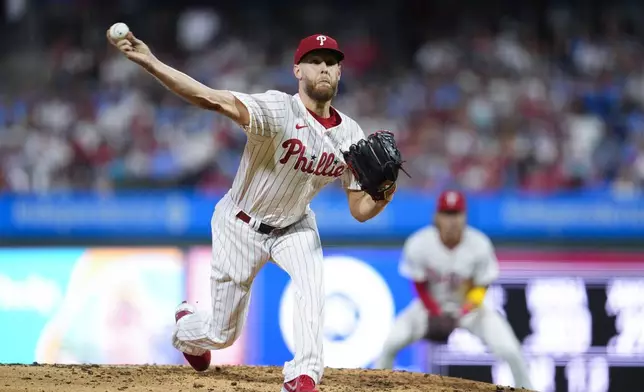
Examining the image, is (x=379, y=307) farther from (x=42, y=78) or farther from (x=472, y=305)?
(x=42, y=78)

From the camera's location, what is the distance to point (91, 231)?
934 cm

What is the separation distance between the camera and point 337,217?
9.24 meters

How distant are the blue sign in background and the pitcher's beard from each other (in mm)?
4129

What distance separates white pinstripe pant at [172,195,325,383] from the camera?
16.1 ft

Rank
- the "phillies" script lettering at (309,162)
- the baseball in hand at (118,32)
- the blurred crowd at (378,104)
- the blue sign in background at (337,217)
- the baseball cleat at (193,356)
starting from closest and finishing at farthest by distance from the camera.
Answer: the baseball in hand at (118,32) → the "phillies" script lettering at (309,162) → the baseball cleat at (193,356) → the blue sign in background at (337,217) → the blurred crowd at (378,104)

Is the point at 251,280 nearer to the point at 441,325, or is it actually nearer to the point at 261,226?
the point at 261,226

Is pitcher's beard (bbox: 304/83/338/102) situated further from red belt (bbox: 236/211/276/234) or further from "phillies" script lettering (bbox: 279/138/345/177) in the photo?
red belt (bbox: 236/211/276/234)

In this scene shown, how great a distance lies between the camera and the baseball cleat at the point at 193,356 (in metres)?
5.73

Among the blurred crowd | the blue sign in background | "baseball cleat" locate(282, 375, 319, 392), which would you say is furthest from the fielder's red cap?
"baseball cleat" locate(282, 375, 319, 392)

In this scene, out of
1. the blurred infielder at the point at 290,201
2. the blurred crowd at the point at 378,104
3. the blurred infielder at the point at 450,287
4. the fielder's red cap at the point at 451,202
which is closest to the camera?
the blurred infielder at the point at 290,201

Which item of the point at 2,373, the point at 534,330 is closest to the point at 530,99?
the point at 534,330

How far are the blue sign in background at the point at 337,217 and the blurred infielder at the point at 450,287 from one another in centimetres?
53

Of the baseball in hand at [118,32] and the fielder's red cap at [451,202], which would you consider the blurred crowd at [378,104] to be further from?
the baseball in hand at [118,32]

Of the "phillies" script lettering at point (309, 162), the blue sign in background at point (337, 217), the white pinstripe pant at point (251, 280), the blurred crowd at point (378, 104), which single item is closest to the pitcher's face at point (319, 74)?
the "phillies" script lettering at point (309, 162)
